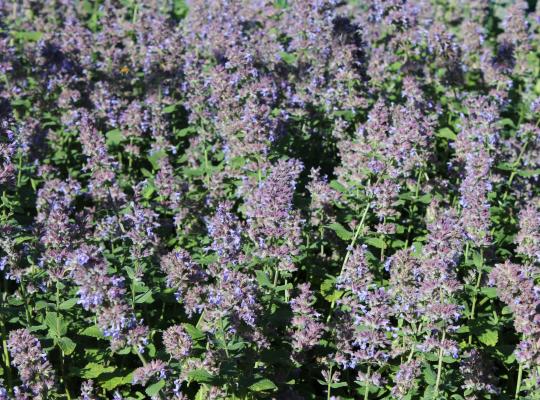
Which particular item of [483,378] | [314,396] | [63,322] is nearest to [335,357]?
[314,396]

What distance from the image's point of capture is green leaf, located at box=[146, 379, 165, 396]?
14.3ft

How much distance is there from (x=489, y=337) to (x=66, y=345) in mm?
2769

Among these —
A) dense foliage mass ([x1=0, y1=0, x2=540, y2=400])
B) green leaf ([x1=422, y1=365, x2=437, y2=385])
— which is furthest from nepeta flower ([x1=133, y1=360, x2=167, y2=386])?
green leaf ([x1=422, y1=365, x2=437, y2=385])

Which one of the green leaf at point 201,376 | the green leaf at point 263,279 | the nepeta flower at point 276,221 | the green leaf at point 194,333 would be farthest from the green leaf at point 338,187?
the green leaf at point 201,376

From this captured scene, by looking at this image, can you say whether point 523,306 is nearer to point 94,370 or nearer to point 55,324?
point 94,370

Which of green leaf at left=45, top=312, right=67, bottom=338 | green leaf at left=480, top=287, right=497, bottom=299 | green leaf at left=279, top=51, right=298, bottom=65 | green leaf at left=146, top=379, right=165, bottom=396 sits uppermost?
green leaf at left=279, top=51, right=298, bottom=65

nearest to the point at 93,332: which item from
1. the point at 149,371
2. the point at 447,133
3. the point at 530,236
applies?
the point at 149,371

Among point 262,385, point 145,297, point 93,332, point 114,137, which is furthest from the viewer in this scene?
point 114,137

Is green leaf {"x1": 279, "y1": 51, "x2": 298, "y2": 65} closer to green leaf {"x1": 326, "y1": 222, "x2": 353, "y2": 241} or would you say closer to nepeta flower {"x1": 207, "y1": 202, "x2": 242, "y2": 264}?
green leaf {"x1": 326, "y1": 222, "x2": 353, "y2": 241}

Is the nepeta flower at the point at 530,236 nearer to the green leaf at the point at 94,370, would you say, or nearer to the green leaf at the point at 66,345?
the green leaf at the point at 94,370

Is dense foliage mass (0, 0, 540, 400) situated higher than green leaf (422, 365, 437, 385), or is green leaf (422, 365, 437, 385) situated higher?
dense foliage mass (0, 0, 540, 400)

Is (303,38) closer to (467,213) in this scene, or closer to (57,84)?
(57,84)

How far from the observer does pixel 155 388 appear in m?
4.38

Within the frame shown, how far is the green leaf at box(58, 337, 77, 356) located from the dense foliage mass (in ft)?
0.06
